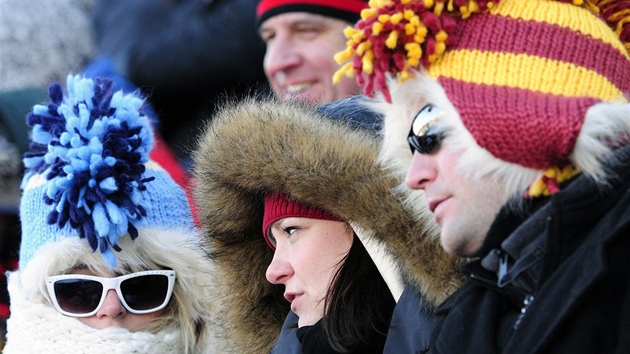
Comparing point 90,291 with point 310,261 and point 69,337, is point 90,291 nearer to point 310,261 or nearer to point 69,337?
point 69,337

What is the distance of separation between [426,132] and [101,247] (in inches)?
49.5

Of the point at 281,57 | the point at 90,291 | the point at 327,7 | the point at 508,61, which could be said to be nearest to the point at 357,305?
the point at 90,291

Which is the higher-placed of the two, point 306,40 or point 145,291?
point 306,40

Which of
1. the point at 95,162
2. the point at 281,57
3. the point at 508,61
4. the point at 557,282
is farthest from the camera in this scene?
the point at 281,57

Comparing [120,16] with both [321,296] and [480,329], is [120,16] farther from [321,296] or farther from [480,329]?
[480,329]

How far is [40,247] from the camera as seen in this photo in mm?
2969

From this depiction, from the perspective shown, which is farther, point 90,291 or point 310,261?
point 90,291

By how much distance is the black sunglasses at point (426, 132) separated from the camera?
1953 mm

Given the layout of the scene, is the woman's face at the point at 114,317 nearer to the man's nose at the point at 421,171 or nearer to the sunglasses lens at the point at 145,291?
the sunglasses lens at the point at 145,291

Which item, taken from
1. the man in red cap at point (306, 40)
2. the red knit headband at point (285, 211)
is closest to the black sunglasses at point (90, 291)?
the red knit headband at point (285, 211)

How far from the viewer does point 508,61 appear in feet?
6.29

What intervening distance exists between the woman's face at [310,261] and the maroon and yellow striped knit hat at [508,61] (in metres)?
0.67

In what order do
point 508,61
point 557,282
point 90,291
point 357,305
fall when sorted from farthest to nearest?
point 90,291, point 357,305, point 508,61, point 557,282

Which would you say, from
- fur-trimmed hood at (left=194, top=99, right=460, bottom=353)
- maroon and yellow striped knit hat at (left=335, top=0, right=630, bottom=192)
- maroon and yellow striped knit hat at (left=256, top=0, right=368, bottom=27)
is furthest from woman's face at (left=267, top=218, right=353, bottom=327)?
maroon and yellow striped knit hat at (left=256, top=0, right=368, bottom=27)
